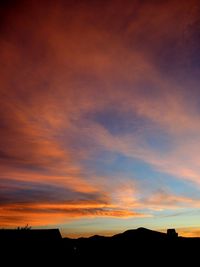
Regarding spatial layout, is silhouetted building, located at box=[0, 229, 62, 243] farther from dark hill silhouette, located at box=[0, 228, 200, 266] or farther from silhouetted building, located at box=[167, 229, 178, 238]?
silhouetted building, located at box=[167, 229, 178, 238]

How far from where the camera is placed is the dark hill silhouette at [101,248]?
33.1m

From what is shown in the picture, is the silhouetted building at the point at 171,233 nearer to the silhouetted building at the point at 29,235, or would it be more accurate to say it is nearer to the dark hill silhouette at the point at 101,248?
the dark hill silhouette at the point at 101,248

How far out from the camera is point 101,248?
36.0 meters

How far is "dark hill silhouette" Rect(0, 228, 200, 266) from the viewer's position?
33.1m

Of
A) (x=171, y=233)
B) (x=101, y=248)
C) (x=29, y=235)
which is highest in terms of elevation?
(x=171, y=233)

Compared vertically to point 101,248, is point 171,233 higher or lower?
higher

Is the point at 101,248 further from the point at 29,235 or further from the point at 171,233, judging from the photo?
the point at 29,235

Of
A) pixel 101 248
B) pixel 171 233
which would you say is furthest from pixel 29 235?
pixel 171 233

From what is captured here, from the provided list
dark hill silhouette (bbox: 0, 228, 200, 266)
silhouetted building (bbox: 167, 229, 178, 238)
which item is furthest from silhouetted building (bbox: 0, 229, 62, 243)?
silhouetted building (bbox: 167, 229, 178, 238)

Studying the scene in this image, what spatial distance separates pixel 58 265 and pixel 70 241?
5.03 metres

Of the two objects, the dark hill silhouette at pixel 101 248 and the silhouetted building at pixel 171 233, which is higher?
the silhouetted building at pixel 171 233

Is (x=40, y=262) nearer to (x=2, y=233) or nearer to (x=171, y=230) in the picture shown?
(x=2, y=233)

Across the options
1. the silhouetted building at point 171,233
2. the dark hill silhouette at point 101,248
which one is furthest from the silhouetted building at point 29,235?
the silhouetted building at point 171,233

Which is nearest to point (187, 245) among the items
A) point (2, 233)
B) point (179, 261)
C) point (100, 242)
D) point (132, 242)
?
point (179, 261)
